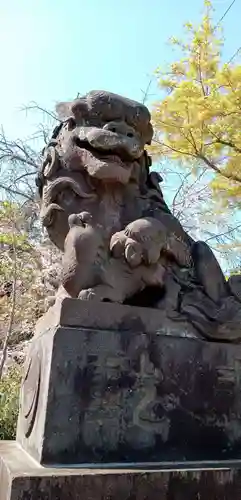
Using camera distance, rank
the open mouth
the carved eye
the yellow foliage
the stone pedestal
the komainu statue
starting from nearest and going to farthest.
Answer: the stone pedestal → the komainu statue → the open mouth → the carved eye → the yellow foliage

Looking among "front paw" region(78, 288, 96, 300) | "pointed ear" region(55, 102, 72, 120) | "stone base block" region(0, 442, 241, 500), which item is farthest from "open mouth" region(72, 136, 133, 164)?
"stone base block" region(0, 442, 241, 500)

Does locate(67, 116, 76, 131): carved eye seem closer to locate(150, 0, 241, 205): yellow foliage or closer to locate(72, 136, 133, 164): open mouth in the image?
locate(72, 136, 133, 164): open mouth

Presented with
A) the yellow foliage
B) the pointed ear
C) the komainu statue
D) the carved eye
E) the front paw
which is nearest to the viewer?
the front paw

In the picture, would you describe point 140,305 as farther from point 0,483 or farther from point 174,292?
point 0,483

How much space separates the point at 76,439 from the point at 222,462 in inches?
30.3

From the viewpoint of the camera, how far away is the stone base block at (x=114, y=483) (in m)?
1.83

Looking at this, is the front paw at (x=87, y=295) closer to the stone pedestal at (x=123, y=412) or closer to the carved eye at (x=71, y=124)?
the stone pedestal at (x=123, y=412)

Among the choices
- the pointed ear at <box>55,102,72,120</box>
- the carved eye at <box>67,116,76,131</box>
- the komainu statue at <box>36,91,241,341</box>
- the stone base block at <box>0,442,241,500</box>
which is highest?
the pointed ear at <box>55,102,72,120</box>

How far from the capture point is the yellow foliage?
5.91 m

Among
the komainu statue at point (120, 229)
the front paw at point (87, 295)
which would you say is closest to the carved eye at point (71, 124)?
the komainu statue at point (120, 229)

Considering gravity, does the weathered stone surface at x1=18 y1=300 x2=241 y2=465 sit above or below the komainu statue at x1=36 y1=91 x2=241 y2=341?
below

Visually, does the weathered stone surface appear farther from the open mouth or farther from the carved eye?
the carved eye

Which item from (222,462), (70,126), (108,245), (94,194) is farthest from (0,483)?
(70,126)

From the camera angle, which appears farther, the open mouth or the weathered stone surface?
the open mouth
